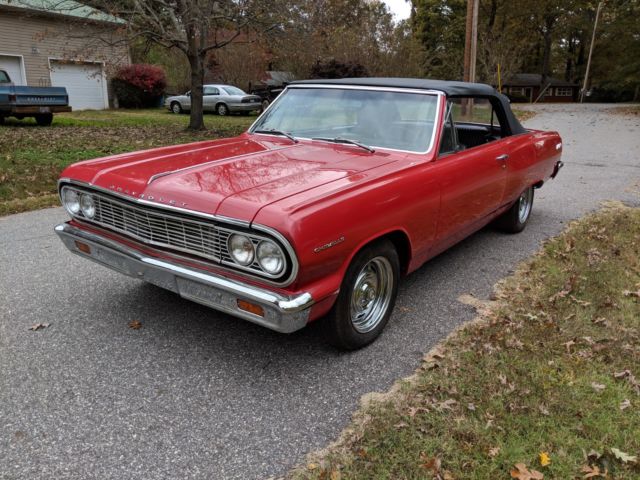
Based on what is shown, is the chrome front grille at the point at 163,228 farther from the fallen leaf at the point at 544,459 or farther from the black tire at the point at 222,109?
the black tire at the point at 222,109

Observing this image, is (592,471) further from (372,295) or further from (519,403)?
(372,295)

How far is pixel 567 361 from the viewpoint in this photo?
3.14 m

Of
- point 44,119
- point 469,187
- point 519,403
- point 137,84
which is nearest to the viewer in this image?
point 519,403

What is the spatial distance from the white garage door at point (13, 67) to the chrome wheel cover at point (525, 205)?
21.8 meters

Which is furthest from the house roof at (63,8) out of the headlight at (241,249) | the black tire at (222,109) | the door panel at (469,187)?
the headlight at (241,249)

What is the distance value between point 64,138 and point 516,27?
1529 inches

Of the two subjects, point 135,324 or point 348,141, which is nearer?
point 135,324

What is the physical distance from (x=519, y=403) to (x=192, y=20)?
1229 centimetres

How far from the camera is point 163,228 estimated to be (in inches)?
118

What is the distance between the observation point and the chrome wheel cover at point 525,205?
5.75 m

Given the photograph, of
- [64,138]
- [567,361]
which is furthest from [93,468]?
[64,138]

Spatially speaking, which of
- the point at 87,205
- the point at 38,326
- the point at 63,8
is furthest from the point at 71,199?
the point at 63,8

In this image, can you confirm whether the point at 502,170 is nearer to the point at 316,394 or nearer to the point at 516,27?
the point at 316,394

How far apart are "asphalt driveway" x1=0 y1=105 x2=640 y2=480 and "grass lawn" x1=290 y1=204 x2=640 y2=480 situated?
0.67 ft
